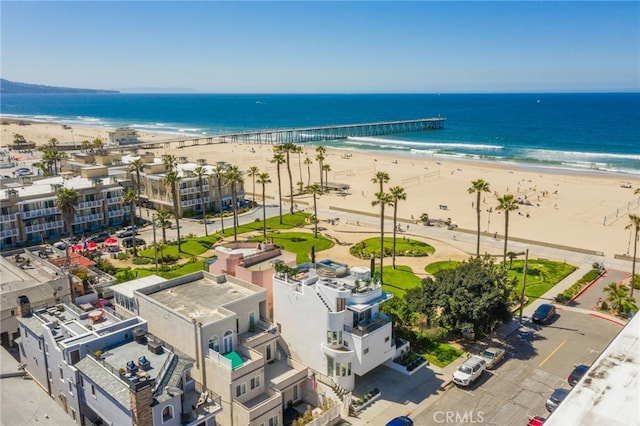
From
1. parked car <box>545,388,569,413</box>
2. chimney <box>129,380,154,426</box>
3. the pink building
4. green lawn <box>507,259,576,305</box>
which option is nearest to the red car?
parked car <box>545,388,569,413</box>

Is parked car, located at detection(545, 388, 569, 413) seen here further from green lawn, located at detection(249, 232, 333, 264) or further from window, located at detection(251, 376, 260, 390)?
green lawn, located at detection(249, 232, 333, 264)

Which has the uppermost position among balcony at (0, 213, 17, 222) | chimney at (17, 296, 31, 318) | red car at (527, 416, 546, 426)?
balcony at (0, 213, 17, 222)

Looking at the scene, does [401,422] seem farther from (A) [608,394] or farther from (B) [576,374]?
(B) [576,374]

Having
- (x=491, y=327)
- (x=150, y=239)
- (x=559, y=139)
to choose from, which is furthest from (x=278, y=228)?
(x=559, y=139)

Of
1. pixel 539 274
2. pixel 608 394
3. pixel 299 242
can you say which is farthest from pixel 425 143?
pixel 608 394

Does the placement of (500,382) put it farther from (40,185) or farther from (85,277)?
(40,185)

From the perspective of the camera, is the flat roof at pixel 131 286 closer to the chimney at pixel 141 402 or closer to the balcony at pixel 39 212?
the chimney at pixel 141 402
